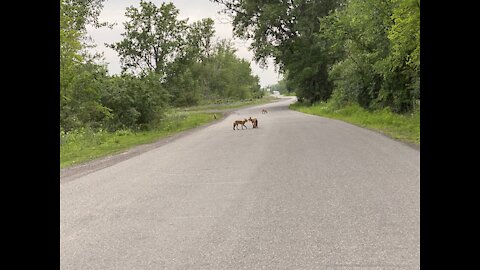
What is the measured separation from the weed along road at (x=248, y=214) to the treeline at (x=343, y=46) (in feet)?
5.71

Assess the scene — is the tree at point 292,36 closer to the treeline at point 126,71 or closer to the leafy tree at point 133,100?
the treeline at point 126,71

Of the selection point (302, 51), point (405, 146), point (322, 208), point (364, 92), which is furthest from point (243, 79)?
point (322, 208)

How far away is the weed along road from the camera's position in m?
3.84

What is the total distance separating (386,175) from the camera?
25.0ft

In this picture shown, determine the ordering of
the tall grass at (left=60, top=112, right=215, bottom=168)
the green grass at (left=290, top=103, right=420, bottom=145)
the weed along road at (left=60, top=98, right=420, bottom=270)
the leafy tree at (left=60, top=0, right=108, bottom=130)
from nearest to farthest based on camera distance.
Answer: the weed along road at (left=60, top=98, right=420, bottom=270) < the tall grass at (left=60, top=112, right=215, bottom=168) < the green grass at (left=290, top=103, right=420, bottom=145) < the leafy tree at (left=60, top=0, right=108, bottom=130)

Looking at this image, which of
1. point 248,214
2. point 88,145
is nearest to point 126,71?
point 88,145

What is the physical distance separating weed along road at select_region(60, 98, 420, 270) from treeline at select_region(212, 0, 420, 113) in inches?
68.5

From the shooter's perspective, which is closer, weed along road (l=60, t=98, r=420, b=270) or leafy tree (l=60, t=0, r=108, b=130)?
weed along road (l=60, t=98, r=420, b=270)

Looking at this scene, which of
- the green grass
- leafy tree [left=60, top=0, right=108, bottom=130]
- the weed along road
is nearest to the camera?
the weed along road

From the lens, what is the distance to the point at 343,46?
92.0 ft

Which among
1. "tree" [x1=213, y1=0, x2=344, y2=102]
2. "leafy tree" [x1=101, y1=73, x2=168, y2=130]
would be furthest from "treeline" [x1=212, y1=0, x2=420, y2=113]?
"leafy tree" [x1=101, y1=73, x2=168, y2=130]

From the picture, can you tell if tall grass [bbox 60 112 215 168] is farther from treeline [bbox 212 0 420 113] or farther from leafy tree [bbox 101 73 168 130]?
treeline [bbox 212 0 420 113]
